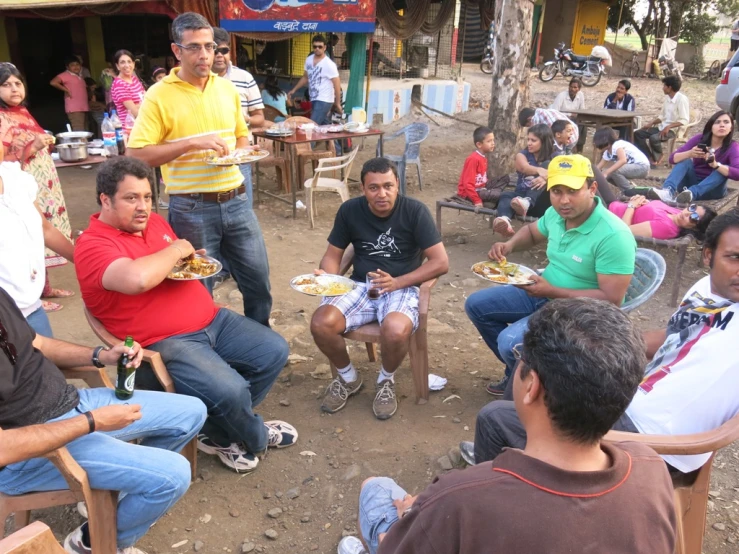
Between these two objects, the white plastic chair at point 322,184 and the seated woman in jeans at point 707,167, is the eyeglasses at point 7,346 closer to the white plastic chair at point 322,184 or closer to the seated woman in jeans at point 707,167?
the white plastic chair at point 322,184

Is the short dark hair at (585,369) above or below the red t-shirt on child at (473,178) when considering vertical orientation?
above

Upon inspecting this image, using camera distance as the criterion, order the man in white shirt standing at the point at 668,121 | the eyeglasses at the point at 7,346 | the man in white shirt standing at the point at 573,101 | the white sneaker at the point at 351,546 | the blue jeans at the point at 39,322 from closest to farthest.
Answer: the eyeglasses at the point at 7,346, the white sneaker at the point at 351,546, the blue jeans at the point at 39,322, the man in white shirt standing at the point at 668,121, the man in white shirt standing at the point at 573,101

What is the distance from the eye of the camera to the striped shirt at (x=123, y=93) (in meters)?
7.81

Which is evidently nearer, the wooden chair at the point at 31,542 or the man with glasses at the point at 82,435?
the wooden chair at the point at 31,542

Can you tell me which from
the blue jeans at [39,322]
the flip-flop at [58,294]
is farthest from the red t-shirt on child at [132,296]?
the flip-flop at [58,294]

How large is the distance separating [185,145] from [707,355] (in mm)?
2814

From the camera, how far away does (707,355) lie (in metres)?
2.21

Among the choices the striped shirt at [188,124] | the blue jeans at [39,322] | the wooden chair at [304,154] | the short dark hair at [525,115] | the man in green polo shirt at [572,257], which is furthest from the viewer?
the wooden chair at [304,154]

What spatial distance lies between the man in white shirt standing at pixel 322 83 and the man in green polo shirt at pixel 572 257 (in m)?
7.23

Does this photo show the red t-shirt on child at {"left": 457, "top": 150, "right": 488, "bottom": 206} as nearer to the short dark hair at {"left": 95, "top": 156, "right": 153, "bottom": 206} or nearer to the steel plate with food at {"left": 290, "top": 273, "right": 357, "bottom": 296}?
the steel plate with food at {"left": 290, "top": 273, "right": 357, "bottom": 296}

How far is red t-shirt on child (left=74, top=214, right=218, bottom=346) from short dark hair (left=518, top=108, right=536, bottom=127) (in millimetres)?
5868

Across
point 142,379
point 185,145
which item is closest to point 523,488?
point 142,379

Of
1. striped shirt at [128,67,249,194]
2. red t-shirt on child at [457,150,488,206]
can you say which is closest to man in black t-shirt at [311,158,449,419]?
striped shirt at [128,67,249,194]

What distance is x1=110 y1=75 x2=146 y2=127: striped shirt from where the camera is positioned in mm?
7809
